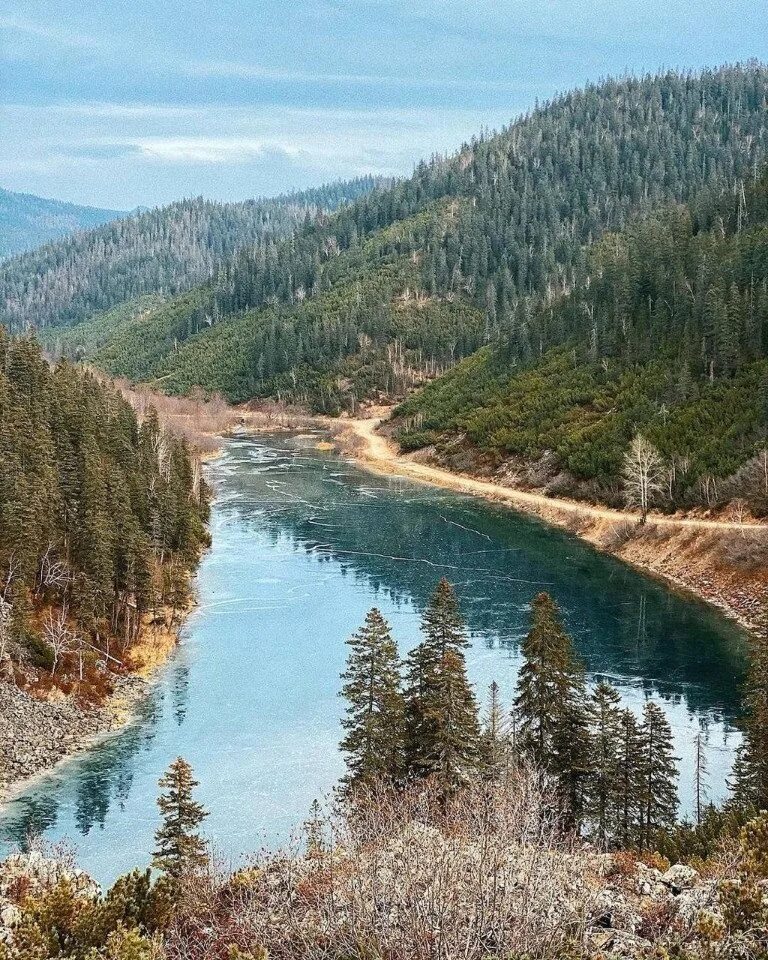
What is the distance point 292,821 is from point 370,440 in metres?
129

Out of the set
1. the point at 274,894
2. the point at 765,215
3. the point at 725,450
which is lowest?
the point at 274,894

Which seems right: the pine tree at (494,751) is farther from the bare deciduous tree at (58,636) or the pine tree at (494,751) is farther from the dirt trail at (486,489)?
the dirt trail at (486,489)

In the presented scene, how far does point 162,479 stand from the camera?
8075 centimetres

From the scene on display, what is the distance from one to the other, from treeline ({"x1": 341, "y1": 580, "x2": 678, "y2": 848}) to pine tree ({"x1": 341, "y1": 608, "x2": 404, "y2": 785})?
44 millimetres

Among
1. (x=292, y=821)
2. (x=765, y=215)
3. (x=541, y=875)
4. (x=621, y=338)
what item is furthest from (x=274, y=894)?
(x=765, y=215)

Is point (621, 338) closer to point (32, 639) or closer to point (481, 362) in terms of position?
point (481, 362)

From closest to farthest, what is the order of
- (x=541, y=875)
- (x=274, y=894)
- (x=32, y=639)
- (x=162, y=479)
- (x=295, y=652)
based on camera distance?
(x=541, y=875) < (x=274, y=894) < (x=32, y=639) < (x=295, y=652) < (x=162, y=479)

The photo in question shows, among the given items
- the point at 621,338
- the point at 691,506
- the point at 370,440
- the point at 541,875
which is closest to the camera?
the point at 541,875

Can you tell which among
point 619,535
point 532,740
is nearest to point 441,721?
point 532,740

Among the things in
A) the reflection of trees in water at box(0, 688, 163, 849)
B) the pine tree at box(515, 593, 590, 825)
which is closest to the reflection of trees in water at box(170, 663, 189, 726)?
the reflection of trees in water at box(0, 688, 163, 849)

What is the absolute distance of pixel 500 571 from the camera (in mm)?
84500

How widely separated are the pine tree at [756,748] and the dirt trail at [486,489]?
4123cm

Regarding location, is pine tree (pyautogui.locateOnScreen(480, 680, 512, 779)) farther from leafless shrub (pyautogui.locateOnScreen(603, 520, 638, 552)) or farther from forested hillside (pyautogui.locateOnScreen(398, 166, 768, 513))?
forested hillside (pyautogui.locateOnScreen(398, 166, 768, 513))

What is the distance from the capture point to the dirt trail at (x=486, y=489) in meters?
88.9
